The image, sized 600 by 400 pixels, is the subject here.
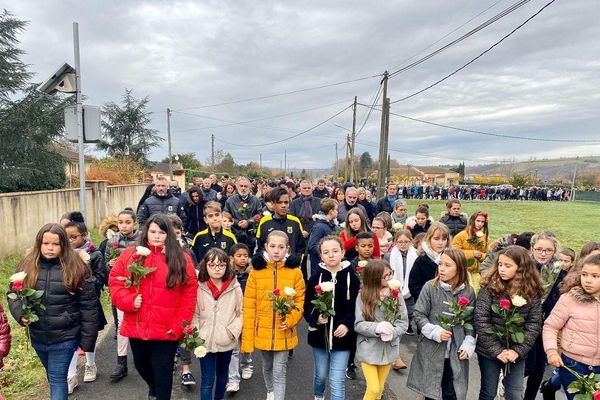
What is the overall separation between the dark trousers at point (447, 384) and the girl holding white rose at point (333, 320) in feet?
2.73

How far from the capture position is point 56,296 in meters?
3.02

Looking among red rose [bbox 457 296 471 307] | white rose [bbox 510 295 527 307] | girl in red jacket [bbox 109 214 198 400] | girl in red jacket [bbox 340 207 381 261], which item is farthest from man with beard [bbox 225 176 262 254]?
white rose [bbox 510 295 527 307]

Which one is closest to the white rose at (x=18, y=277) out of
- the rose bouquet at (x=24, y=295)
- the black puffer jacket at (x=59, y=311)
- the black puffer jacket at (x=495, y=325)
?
the rose bouquet at (x=24, y=295)

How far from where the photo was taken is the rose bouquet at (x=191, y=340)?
3018 mm

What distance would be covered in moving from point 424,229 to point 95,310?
5038 millimetres

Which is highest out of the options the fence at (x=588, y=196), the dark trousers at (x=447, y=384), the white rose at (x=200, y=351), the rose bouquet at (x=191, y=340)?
the rose bouquet at (x=191, y=340)

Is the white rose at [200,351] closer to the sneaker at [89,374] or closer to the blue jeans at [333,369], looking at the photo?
the blue jeans at [333,369]

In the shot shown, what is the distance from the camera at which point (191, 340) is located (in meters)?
3.03

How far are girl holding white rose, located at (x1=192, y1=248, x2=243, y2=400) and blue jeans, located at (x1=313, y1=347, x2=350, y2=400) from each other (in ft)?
2.68

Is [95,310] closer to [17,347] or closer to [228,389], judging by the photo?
[228,389]

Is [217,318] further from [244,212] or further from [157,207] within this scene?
[157,207]

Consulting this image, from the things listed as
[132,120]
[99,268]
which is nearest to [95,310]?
[99,268]

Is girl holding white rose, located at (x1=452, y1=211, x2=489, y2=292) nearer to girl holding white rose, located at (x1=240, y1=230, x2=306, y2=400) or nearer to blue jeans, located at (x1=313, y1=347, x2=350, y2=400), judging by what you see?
blue jeans, located at (x1=313, y1=347, x2=350, y2=400)

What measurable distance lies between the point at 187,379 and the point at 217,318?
3.72 ft
